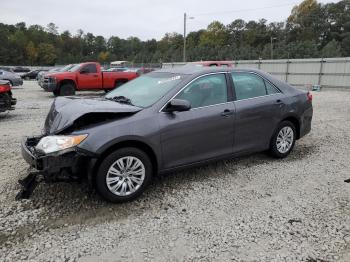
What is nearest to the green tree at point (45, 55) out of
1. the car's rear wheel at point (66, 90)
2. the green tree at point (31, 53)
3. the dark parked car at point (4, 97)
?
the green tree at point (31, 53)

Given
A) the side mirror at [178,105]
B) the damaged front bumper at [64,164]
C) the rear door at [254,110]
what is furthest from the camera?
the rear door at [254,110]

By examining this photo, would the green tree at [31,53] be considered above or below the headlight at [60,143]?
above

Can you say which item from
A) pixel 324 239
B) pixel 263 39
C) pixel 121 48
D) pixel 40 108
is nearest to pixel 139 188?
pixel 324 239

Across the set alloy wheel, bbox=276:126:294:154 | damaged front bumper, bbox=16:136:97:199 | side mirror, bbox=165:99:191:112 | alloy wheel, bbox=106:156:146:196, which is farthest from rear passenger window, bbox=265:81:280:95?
damaged front bumper, bbox=16:136:97:199

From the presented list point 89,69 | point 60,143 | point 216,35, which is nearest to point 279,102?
point 60,143

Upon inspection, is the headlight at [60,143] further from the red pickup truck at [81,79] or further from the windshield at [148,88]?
the red pickup truck at [81,79]

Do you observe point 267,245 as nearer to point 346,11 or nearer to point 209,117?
point 209,117

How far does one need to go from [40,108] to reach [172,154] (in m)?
9.03

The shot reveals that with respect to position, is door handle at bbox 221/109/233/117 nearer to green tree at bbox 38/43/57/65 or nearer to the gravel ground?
the gravel ground

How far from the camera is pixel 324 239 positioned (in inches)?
128

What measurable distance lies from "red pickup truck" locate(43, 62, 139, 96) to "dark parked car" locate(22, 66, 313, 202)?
1122 cm

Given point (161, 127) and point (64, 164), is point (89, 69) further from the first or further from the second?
point (64, 164)

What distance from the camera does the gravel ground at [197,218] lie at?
3.05m

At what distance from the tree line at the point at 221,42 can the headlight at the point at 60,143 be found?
58.0m
